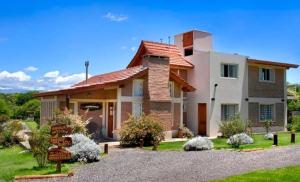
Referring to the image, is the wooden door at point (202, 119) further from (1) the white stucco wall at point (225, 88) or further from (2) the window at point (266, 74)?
(2) the window at point (266, 74)

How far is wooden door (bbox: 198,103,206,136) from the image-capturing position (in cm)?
2855

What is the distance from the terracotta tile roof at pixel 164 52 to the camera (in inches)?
1108

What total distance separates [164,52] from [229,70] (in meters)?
5.31

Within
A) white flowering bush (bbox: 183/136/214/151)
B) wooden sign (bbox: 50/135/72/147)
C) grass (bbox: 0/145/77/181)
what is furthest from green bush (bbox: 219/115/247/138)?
wooden sign (bbox: 50/135/72/147)

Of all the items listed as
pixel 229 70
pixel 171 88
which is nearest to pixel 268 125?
pixel 229 70

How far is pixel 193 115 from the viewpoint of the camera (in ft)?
94.8

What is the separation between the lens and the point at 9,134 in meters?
23.6

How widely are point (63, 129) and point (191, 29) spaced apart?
20.2 meters

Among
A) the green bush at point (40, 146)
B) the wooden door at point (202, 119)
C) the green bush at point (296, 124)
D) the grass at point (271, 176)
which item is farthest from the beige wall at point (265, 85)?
the green bush at point (40, 146)

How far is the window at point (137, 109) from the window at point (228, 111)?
305 inches

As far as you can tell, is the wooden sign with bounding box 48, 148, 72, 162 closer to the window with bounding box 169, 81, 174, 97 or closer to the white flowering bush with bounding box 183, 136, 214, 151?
the white flowering bush with bounding box 183, 136, 214, 151

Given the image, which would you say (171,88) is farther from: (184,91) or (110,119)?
(110,119)

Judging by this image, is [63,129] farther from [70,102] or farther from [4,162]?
[70,102]

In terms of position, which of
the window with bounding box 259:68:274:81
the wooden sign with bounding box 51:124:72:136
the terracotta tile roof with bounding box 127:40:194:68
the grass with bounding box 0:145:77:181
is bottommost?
the grass with bounding box 0:145:77:181
